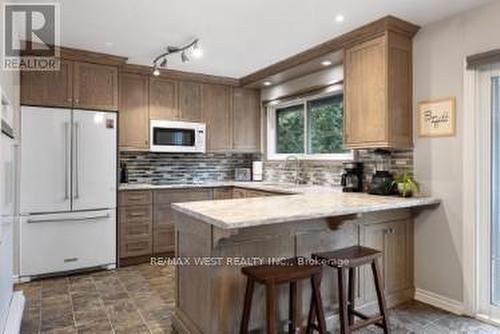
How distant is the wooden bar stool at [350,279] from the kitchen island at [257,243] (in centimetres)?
17

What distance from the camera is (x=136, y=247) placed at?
163 inches

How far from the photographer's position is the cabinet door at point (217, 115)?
16.3 feet

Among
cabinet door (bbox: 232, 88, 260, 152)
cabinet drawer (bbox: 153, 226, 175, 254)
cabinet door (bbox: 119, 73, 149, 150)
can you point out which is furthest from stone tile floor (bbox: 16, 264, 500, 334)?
cabinet door (bbox: 232, 88, 260, 152)

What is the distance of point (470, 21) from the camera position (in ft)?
8.79

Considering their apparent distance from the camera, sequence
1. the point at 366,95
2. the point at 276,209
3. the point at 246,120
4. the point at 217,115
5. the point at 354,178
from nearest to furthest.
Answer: the point at 276,209 < the point at 366,95 < the point at 354,178 < the point at 217,115 < the point at 246,120

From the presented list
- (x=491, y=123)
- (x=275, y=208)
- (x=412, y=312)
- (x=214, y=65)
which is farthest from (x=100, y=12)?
(x=412, y=312)

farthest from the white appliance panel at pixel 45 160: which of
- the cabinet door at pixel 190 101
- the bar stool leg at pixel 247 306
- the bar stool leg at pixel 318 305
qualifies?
the bar stool leg at pixel 318 305

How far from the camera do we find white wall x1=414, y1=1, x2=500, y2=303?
2.69 meters

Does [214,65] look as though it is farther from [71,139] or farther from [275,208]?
[275,208]

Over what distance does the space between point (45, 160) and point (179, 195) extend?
61.5 inches

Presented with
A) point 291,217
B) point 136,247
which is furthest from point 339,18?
point 136,247

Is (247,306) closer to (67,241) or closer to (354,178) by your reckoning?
(354,178)

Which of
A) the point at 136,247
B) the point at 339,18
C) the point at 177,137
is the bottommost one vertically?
the point at 136,247

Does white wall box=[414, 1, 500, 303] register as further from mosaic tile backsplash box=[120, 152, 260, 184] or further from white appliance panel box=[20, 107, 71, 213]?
white appliance panel box=[20, 107, 71, 213]
